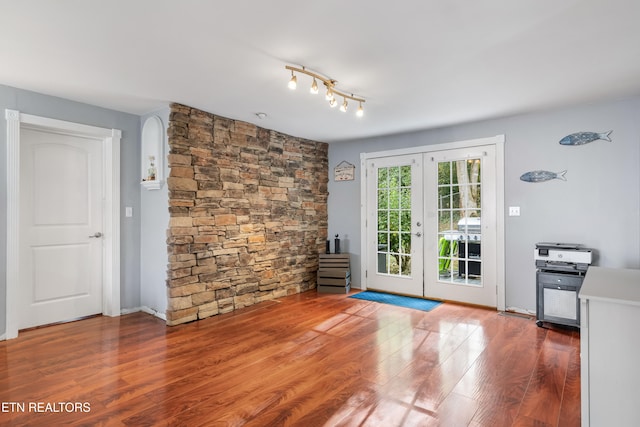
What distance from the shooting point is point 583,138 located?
11.7ft

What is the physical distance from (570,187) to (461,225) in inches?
46.6

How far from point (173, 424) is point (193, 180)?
243 centimetres

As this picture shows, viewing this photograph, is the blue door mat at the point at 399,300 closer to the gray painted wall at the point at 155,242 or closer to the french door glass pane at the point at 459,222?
the french door glass pane at the point at 459,222

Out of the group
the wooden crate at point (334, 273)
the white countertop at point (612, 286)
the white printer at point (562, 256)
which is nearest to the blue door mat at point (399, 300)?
the wooden crate at point (334, 273)

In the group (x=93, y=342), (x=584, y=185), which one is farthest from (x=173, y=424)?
(x=584, y=185)

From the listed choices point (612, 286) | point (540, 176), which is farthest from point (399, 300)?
point (612, 286)

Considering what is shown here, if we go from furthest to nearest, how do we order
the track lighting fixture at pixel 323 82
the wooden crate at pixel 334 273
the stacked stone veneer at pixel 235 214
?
the wooden crate at pixel 334 273 → the stacked stone veneer at pixel 235 214 → the track lighting fixture at pixel 323 82

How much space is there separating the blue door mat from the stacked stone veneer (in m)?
0.91

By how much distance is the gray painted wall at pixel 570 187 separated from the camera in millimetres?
3355

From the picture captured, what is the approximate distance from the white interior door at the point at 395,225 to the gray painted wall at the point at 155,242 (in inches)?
110

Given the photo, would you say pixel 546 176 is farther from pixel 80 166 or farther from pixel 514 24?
pixel 80 166

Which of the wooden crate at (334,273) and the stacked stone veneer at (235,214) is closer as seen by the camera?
the stacked stone veneer at (235,214)

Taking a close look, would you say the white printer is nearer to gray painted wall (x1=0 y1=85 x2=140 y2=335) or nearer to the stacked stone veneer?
the stacked stone veneer

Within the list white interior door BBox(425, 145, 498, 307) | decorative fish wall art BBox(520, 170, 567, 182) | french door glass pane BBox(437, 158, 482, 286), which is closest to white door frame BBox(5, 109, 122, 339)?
white interior door BBox(425, 145, 498, 307)
